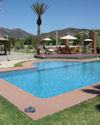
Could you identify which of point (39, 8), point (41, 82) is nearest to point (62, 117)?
point (41, 82)

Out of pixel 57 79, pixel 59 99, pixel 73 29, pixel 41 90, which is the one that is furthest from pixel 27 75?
pixel 73 29

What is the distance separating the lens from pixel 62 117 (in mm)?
2787

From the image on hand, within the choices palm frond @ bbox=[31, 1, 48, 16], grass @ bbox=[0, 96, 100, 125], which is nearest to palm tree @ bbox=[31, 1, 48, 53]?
palm frond @ bbox=[31, 1, 48, 16]

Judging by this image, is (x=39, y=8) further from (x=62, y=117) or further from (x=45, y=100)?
(x=62, y=117)

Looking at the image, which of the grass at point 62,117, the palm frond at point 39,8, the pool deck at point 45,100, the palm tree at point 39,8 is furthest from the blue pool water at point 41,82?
the palm frond at point 39,8

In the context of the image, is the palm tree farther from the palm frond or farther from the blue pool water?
the blue pool water

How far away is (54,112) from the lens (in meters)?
2.99

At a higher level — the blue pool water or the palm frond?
the palm frond

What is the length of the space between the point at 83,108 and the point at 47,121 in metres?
0.98

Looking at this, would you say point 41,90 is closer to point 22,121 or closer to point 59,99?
point 59,99

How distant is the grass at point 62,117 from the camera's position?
104 inches

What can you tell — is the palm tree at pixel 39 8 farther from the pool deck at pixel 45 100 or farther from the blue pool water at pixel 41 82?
the pool deck at pixel 45 100

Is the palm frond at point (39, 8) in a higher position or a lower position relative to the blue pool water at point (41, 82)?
higher

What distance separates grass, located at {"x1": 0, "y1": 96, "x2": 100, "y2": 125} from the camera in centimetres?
263
